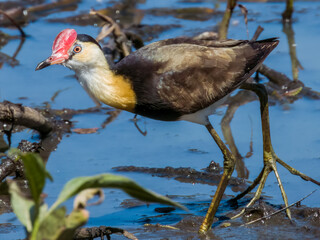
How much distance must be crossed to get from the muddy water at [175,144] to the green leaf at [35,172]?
1.76m

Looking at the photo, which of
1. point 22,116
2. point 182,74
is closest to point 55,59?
point 182,74

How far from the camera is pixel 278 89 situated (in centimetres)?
677

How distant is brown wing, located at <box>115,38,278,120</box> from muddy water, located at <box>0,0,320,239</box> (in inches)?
27.2

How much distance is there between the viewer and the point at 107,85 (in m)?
4.69

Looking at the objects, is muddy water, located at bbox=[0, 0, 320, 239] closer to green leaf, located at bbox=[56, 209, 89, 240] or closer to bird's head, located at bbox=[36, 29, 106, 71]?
bird's head, located at bbox=[36, 29, 106, 71]

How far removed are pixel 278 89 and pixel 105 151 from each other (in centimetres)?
203

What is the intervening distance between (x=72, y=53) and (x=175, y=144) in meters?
1.54

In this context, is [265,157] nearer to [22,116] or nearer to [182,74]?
[182,74]

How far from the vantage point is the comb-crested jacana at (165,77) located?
4.68 meters

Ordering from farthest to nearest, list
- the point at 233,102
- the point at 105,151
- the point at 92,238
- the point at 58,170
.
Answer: the point at 233,102 < the point at 105,151 < the point at 58,170 < the point at 92,238

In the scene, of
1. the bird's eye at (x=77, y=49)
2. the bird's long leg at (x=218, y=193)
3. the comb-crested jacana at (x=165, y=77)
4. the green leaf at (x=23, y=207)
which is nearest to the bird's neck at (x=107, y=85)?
the comb-crested jacana at (x=165, y=77)

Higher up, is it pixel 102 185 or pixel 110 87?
pixel 102 185

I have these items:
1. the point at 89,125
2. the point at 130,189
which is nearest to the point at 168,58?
the point at 89,125

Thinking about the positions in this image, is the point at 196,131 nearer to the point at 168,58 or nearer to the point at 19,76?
the point at 168,58
